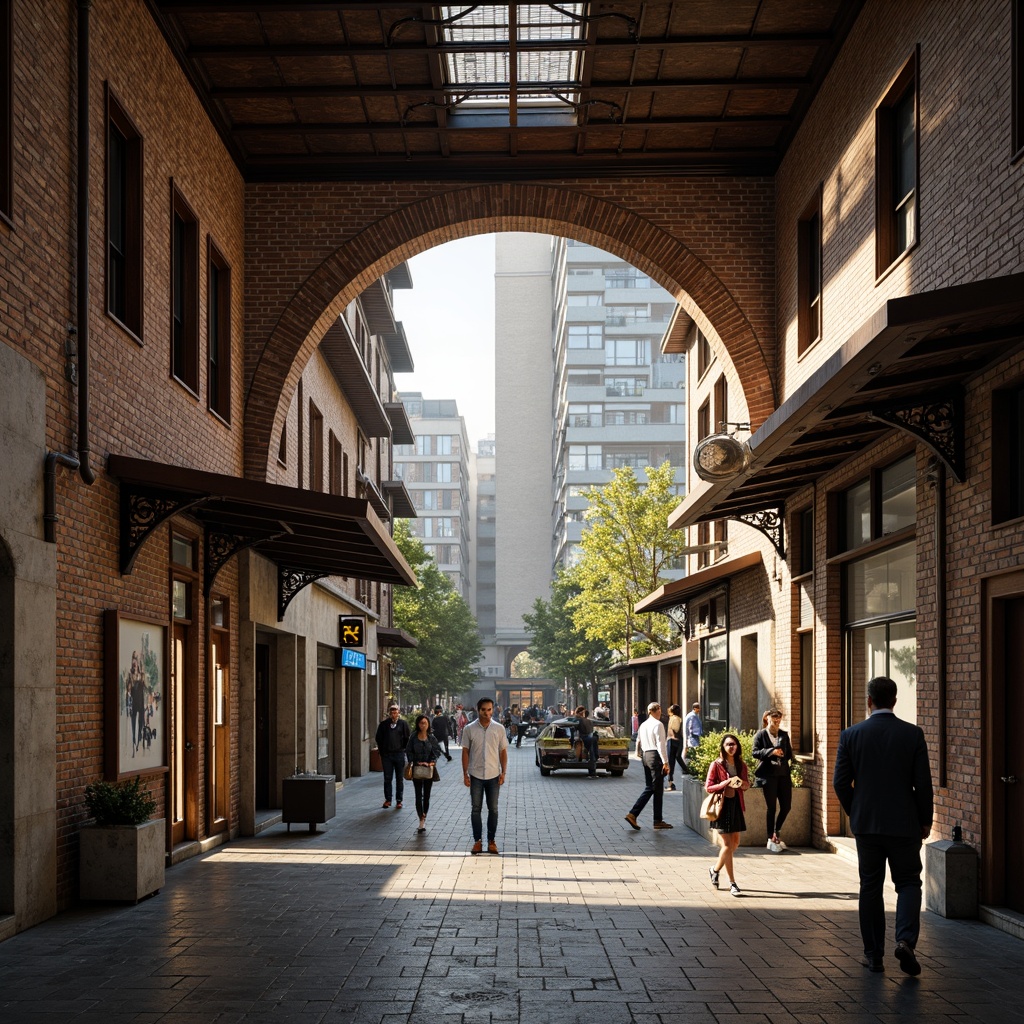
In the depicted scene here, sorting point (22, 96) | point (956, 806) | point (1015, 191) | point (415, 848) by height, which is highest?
point (22, 96)

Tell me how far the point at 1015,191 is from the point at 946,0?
257 centimetres

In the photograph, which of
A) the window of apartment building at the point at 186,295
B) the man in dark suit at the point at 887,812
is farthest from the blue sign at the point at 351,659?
the man in dark suit at the point at 887,812

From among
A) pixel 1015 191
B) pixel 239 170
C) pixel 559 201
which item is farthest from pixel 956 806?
pixel 239 170

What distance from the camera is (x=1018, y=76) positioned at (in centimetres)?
940

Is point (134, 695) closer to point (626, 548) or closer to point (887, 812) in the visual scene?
point (887, 812)

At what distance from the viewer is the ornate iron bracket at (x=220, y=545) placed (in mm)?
15016

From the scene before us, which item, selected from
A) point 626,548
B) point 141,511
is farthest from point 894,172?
point 626,548

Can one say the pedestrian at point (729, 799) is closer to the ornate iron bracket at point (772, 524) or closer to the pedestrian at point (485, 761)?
the pedestrian at point (485, 761)

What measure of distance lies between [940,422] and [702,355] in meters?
16.9

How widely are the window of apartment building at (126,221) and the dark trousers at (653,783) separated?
8499 mm

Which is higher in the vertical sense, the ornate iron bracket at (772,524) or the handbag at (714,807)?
the ornate iron bracket at (772,524)

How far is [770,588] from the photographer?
60.3ft

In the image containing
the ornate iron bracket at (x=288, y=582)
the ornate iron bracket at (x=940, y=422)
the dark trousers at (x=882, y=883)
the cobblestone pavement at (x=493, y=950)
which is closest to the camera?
the cobblestone pavement at (x=493, y=950)

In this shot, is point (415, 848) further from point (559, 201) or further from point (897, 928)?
point (559, 201)
